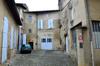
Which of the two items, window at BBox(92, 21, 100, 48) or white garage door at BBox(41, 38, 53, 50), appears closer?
window at BBox(92, 21, 100, 48)

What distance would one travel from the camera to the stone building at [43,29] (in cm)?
3112

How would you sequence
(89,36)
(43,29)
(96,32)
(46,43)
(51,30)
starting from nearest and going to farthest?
(89,36) → (96,32) → (46,43) → (51,30) → (43,29)

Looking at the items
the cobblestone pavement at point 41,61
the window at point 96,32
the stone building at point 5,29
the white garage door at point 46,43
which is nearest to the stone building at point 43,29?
the white garage door at point 46,43

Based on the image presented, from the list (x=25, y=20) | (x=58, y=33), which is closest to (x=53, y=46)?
(x=58, y=33)

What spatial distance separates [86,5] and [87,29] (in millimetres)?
1701

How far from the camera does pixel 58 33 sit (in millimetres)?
30891

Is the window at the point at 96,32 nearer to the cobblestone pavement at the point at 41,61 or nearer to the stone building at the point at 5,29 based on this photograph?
the cobblestone pavement at the point at 41,61

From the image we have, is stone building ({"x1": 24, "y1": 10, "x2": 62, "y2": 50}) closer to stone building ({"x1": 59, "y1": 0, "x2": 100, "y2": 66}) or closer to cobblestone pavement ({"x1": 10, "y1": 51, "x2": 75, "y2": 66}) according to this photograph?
cobblestone pavement ({"x1": 10, "y1": 51, "x2": 75, "y2": 66})

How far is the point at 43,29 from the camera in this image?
3222cm

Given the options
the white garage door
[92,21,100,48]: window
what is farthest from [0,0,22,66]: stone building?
the white garage door

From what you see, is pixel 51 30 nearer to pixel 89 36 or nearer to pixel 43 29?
pixel 43 29

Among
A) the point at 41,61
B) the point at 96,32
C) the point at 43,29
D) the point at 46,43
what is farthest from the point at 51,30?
the point at 96,32

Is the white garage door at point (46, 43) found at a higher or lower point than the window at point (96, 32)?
lower

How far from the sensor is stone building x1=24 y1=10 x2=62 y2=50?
31.1 m
